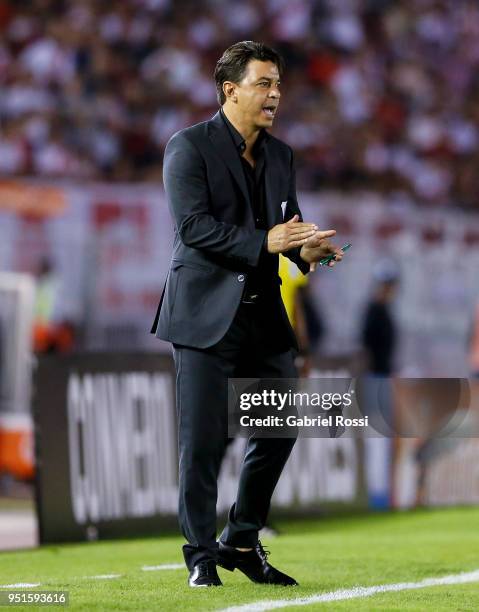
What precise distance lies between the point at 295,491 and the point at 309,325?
2877 millimetres

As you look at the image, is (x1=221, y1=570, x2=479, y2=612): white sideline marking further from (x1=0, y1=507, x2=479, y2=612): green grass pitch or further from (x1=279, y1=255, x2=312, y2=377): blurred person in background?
(x1=279, y1=255, x2=312, y2=377): blurred person in background

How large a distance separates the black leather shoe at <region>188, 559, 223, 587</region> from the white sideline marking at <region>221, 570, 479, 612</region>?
38 centimetres

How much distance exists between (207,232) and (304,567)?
6.76 feet

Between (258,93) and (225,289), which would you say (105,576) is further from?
(258,93)

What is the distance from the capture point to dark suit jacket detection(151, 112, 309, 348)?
498cm

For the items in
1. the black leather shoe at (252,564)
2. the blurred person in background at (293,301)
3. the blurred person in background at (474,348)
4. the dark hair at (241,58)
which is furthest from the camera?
the blurred person in background at (474,348)

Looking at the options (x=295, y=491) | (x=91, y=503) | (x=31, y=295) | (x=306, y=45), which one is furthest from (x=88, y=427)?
(x=306, y=45)

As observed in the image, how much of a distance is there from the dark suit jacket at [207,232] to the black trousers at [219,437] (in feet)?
0.29

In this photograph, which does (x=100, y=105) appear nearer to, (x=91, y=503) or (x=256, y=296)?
(x=91, y=503)

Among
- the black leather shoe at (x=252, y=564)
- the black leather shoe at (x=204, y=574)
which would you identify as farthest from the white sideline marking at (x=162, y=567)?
the black leather shoe at (x=204, y=574)

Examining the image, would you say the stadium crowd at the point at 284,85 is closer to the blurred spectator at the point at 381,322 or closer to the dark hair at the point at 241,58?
the blurred spectator at the point at 381,322

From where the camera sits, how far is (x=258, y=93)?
16.7ft

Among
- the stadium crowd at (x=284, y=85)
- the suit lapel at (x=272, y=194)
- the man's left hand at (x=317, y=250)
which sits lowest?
the man's left hand at (x=317, y=250)

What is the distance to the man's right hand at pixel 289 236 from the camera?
485 centimetres
